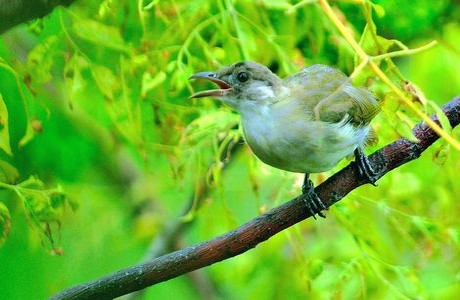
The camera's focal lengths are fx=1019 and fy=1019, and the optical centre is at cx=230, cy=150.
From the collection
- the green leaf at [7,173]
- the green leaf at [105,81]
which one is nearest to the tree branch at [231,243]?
the green leaf at [7,173]

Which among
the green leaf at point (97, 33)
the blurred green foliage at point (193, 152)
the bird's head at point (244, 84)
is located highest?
the green leaf at point (97, 33)

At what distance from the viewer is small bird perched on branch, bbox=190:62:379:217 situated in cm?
129

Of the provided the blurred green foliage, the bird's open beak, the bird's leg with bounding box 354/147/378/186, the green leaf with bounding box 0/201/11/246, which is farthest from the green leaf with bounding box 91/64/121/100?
the bird's leg with bounding box 354/147/378/186

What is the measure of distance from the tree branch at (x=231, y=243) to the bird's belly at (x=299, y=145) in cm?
5

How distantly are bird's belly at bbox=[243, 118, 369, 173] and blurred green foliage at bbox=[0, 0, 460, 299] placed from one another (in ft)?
0.37

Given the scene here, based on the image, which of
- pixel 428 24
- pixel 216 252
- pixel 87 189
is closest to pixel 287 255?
pixel 87 189

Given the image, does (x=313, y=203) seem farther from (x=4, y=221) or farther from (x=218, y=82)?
(x=4, y=221)

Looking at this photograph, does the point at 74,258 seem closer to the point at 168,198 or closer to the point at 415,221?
the point at 168,198

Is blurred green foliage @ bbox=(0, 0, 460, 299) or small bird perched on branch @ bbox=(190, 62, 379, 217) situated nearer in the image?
small bird perched on branch @ bbox=(190, 62, 379, 217)

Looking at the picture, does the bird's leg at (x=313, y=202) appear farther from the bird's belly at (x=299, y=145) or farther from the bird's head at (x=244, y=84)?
the bird's head at (x=244, y=84)

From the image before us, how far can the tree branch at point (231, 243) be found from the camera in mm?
1215

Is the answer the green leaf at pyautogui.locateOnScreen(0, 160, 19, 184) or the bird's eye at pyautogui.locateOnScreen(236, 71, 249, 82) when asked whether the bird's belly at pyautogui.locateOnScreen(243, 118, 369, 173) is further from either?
the green leaf at pyautogui.locateOnScreen(0, 160, 19, 184)

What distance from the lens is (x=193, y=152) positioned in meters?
1.50

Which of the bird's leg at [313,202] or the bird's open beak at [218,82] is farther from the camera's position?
the bird's open beak at [218,82]
